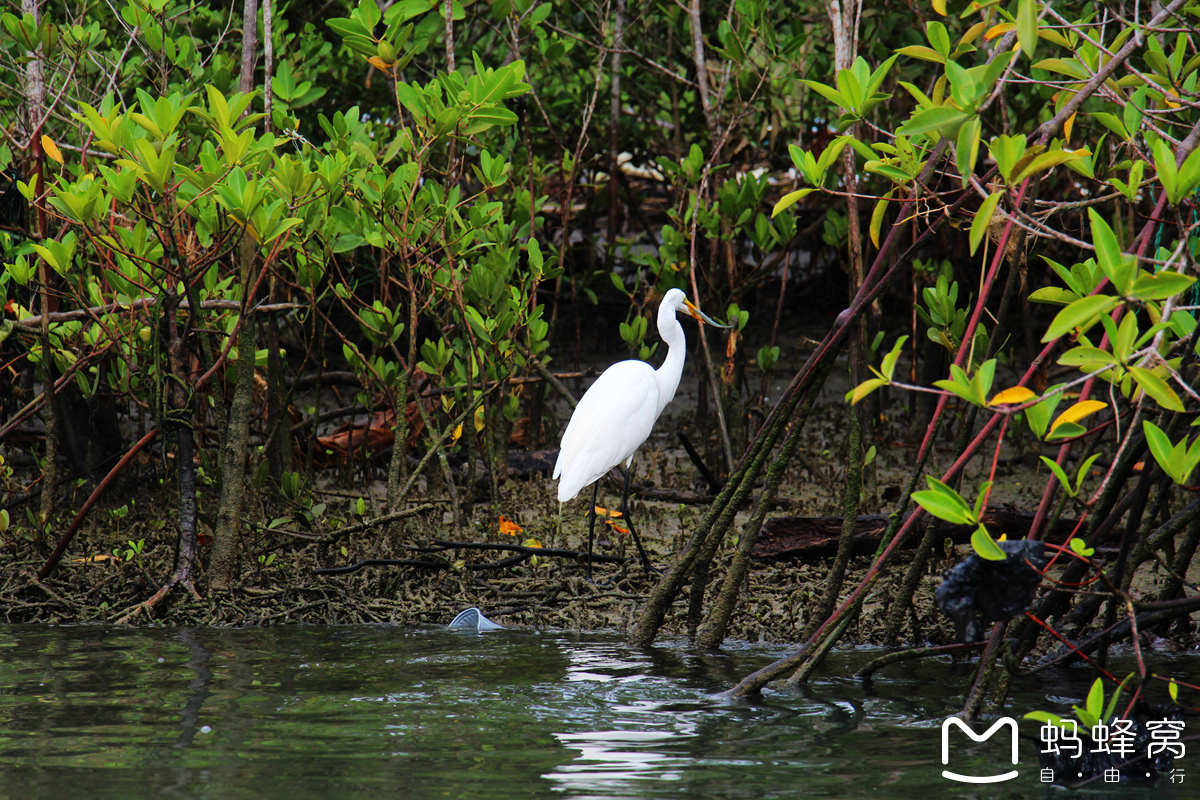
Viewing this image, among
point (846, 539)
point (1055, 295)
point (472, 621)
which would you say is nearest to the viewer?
point (1055, 295)

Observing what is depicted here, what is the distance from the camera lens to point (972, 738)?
295 cm

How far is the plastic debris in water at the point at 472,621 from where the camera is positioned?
15.3 feet

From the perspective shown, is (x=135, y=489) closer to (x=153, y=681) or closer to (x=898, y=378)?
(x=153, y=681)

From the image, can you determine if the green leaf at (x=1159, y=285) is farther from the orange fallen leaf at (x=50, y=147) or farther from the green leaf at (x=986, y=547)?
the orange fallen leaf at (x=50, y=147)

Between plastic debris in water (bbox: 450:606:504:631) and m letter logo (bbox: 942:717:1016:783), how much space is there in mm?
2098

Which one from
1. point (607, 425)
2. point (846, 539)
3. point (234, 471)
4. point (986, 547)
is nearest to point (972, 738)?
point (986, 547)

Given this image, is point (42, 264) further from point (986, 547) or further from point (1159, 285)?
point (1159, 285)

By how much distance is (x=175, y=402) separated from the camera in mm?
4789

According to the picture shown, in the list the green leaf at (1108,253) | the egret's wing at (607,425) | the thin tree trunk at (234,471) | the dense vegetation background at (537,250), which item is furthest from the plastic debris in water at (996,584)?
the thin tree trunk at (234,471)

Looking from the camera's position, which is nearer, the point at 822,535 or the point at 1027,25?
the point at 1027,25

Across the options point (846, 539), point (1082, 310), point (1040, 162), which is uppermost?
point (1040, 162)

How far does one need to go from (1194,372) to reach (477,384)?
360 cm

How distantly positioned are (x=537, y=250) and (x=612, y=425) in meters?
0.96

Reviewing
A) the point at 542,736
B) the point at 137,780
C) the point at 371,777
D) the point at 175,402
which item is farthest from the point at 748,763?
the point at 175,402
